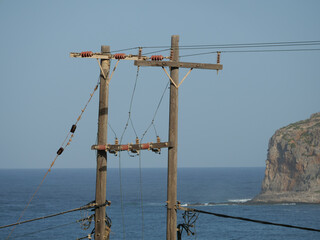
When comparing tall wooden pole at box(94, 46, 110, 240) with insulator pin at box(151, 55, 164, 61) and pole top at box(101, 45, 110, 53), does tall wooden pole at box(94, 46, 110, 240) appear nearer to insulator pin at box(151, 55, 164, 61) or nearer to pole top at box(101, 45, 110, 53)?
pole top at box(101, 45, 110, 53)

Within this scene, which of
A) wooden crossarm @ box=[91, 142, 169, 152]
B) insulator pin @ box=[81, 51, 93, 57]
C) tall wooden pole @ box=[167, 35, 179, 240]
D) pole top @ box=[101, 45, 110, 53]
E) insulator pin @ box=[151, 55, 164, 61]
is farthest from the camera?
pole top @ box=[101, 45, 110, 53]

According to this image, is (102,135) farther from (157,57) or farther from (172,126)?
(157,57)

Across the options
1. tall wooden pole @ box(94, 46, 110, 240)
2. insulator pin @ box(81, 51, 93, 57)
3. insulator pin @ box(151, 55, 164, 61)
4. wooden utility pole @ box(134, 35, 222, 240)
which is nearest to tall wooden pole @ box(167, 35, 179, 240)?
wooden utility pole @ box(134, 35, 222, 240)

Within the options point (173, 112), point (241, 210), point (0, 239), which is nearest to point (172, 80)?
point (173, 112)

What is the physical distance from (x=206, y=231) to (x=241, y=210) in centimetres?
4772

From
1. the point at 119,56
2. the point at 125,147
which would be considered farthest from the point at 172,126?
the point at 119,56

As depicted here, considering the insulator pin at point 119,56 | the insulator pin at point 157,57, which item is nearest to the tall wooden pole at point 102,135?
the insulator pin at point 119,56

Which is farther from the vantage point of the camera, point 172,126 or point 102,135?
point 102,135

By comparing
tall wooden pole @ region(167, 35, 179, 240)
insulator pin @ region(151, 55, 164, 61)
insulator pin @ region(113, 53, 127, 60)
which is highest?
insulator pin @ region(113, 53, 127, 60)

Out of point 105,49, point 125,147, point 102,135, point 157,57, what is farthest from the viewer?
point 105,49

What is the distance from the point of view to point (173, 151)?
72.2 feet

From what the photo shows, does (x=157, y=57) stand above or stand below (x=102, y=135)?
above

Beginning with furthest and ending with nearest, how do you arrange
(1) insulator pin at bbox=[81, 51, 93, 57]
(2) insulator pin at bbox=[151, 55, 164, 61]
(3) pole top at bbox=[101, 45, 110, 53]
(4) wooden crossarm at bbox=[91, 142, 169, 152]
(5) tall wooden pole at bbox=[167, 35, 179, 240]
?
1. (3) pole top at bbox=[101, 45, 110, 53]
2. (1) insulator pin at bbox=[81, 51, 93, 57]
3. (4) wooden crossarm at bbox=[91, 142, 169, 152]
4. (2) insulator pin at bbox=[151, 55, 164, 61]
5. (5) tall wooden pole at bbox=[167, 35, 179, 240]

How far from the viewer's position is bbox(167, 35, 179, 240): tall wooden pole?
21.9 metres
